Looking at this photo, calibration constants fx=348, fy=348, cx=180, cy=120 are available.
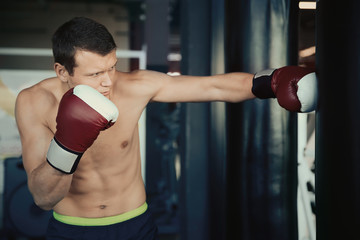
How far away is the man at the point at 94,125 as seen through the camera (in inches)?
47.7

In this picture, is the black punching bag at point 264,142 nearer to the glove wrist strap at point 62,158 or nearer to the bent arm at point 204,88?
the bent arm at point 204,88

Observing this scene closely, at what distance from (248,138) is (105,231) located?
0.75m

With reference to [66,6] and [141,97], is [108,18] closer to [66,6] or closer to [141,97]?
[66,6]

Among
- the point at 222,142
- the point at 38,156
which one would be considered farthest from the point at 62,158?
the point at 222,142

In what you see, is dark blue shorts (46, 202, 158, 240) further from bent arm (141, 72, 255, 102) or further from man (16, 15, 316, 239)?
bent arm (141, 72, 255, 102)

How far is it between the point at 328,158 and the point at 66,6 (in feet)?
26.4

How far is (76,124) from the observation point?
3.91ft

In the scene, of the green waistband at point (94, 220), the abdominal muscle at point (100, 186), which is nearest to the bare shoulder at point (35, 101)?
the abdominal muscle at point (100, 186)

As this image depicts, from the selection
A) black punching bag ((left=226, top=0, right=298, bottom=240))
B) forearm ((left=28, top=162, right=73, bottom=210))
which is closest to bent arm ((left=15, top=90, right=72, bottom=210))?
forearm ((left=28, top=162, right=73, bottom=210))

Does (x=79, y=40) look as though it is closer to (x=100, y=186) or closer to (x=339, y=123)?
(x=100, y=186)

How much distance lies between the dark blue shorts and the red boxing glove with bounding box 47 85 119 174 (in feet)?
1.52

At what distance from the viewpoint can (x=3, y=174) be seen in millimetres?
3707

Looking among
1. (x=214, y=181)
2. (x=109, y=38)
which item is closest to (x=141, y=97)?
(x=109, y=38)

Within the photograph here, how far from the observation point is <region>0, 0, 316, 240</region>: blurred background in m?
1.43
